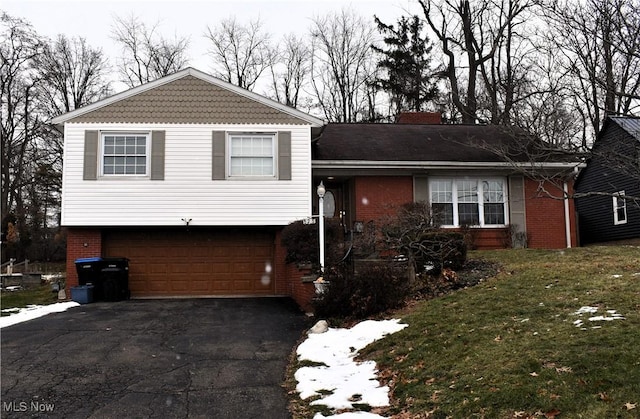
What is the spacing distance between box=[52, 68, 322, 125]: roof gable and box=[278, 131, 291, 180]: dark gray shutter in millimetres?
447

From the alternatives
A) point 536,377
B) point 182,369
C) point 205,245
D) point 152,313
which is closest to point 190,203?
point 205,245

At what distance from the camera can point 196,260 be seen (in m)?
15.7

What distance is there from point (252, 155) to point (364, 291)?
6.74m

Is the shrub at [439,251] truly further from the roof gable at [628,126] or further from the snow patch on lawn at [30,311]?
the snow patch on lawn at [30,311]

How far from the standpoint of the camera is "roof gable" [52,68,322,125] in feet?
49.5

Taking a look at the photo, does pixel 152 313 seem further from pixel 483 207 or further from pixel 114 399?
pixel 483 207

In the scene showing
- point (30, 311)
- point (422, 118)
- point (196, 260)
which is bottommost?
point (30, 311)

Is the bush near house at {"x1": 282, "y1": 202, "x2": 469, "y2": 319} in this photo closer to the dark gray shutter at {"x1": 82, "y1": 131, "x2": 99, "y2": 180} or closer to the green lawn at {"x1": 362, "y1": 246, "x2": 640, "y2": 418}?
the green lawn at {"x1": 362, "y1": 246, "x2": 640, "y2": 418}

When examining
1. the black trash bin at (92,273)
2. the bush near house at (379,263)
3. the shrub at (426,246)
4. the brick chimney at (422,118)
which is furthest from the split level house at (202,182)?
the brick chimney at (422,118)

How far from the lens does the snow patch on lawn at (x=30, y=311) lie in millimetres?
11273

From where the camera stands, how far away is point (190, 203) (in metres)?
15.0

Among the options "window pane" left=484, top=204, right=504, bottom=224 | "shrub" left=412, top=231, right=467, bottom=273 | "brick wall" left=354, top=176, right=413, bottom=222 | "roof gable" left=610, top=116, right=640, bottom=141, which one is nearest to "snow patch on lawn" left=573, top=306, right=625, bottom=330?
"roof gable" left=610, top=116, right=640, bottom=141

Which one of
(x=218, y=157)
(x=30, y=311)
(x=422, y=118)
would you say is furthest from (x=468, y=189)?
(x=30, y=311)

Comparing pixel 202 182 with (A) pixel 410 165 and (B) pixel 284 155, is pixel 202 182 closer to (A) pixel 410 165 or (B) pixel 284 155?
(B) pixel 284 155
